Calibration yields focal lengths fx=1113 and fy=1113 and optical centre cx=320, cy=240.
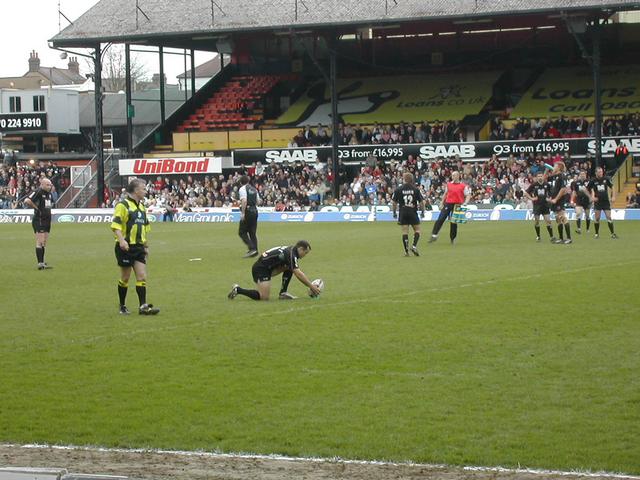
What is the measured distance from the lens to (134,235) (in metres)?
14.2

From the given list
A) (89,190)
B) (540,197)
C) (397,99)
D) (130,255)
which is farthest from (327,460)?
→ (89,190)

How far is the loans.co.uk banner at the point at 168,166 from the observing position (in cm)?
5125

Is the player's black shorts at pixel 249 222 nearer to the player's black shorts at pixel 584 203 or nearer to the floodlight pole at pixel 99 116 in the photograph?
the player's black shorts at pixel 584 203

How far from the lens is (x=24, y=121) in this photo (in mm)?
67000

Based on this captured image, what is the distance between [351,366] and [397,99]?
4489cm

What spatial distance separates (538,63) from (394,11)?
11932 mm

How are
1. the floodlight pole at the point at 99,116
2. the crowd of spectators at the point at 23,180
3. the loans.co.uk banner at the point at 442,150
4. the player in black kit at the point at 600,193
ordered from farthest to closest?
the crowd of spectators at the point at 23,180, the floodlight pole at the point at 99,116, the loans.co.uk banner at the point at 442,150, the player in black kit at the point at 600,193

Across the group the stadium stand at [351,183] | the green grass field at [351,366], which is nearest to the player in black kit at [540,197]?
the green grass field at [351,366]

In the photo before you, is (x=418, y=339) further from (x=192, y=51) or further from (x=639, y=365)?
(x=192, y=51)

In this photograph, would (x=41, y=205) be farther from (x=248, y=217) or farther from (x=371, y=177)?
(x=371, y=177)

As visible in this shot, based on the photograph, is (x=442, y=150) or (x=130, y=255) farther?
(x=442, y=150)

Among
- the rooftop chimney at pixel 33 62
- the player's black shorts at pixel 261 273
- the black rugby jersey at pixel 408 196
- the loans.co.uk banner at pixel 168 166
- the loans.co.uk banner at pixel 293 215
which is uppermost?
the rooftop chimney at pixel 33 62

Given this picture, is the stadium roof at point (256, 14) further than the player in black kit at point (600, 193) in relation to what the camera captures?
Yes

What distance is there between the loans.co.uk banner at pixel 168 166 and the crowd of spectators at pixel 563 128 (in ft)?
42.1
